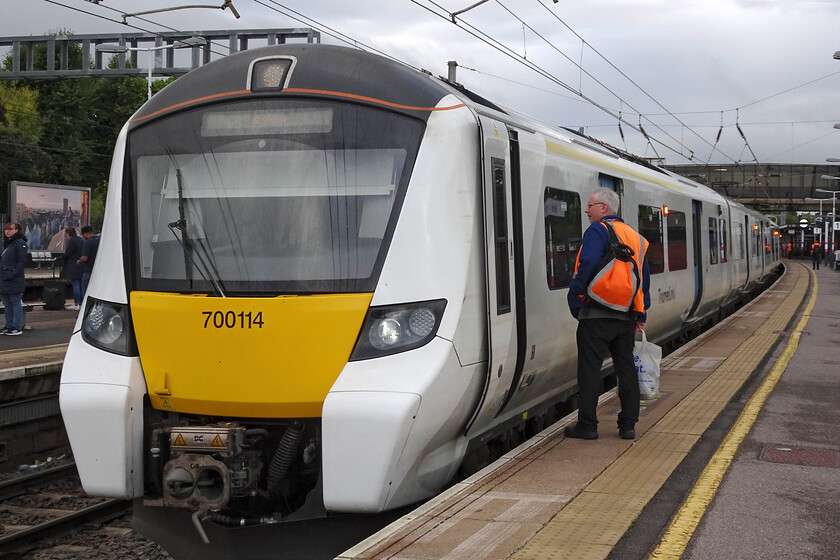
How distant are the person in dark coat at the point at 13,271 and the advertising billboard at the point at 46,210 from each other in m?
12.5

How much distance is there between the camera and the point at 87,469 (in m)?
5.24

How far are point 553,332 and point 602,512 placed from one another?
248cm

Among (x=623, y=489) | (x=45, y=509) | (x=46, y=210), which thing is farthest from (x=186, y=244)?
(x=46, y=210)

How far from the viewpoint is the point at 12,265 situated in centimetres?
1410

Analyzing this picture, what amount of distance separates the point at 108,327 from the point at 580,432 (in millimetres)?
3150

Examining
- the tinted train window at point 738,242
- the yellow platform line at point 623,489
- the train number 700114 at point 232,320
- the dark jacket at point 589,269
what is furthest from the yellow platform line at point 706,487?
the tinted train window at point 738,242

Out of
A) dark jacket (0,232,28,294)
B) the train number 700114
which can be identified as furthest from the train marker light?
dark jacket (0,232,28,294)

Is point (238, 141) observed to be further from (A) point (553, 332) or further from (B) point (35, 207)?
(B) point (35, 207)

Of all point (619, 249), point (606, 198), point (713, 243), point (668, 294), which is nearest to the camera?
point (619, 249)

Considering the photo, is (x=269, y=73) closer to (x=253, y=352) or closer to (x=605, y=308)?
(x=253, y=352)

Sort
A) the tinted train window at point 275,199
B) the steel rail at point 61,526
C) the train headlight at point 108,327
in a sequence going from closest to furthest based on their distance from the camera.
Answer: the tinted train window at point 275,199
the train headlight at point 108,327
the steel rail at point 61,526

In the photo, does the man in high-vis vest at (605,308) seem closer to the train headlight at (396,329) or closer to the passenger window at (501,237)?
the passenger window at (501,237)

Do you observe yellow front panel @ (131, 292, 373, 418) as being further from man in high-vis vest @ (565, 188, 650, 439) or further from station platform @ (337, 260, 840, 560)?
man in high-vis vest @ (565, 188, 650, 439)

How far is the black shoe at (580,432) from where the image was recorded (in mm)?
6707
